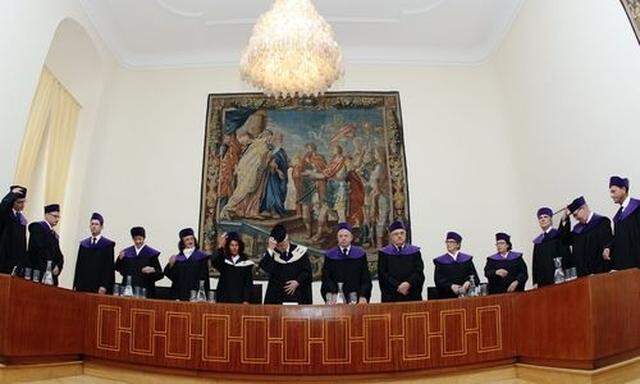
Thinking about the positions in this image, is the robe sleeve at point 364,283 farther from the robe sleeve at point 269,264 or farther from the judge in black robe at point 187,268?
the judge in black robe at point 187,268

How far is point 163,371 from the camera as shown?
5938 mm

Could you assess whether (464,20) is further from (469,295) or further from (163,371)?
(163,371)

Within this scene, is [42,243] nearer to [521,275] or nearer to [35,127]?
[35,127]

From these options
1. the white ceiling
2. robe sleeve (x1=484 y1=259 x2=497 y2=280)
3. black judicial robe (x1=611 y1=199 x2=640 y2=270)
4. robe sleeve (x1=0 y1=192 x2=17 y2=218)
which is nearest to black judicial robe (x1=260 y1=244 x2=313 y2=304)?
robe sleeve (x1=484 y1=259 x2=497 y2=280)

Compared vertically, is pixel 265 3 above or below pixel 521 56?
above

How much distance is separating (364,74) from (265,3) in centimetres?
232

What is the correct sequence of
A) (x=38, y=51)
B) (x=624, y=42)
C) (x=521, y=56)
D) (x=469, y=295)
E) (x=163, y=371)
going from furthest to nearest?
1. (x=521, y=56)
2. (x=38, y=51)
3. (x=624, y=42)
4. (x=469, y=295)
5. (x=163, y=371)

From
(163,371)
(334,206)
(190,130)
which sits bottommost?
(163,371)

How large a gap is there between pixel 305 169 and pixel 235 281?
3.91m

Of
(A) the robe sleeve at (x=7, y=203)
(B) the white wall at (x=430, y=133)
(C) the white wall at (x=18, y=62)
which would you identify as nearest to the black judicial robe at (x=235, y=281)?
(A) the robe sleeve at (x=7, y=203)

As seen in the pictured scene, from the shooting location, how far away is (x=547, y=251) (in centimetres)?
748

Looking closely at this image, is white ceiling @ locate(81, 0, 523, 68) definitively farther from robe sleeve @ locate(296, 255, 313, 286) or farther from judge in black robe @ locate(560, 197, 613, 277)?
robe sleeve @ locate(296, 255, 313, 286)

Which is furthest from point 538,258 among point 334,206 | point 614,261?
point 334,206

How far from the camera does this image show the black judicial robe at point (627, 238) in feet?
20.3
